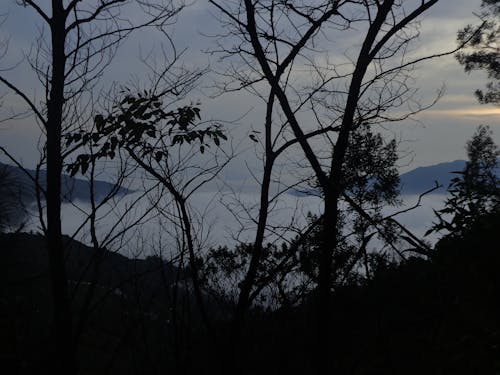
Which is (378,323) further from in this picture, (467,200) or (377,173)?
(377,173)

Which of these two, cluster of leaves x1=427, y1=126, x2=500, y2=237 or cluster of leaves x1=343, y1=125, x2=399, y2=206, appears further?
cluster of leaves x1=343, y1=125, x2=399, y2=206

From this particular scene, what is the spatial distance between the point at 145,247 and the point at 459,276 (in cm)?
561

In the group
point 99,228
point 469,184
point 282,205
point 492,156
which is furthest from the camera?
point 492,156

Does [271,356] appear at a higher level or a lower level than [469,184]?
lower

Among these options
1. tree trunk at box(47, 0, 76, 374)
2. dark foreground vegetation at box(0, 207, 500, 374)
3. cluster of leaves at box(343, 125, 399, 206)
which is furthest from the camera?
cluster of leaves at box(343, 125, 399, 206)

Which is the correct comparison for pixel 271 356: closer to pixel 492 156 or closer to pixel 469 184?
pixel 469 184

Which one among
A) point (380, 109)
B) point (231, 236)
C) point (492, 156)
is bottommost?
point (231, 236)

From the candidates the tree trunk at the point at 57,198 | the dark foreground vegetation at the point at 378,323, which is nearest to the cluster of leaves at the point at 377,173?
the dark foreground vegetation at the point at 378,323

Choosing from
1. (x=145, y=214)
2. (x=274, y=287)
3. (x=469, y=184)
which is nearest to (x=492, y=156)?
(x=274, y=287)

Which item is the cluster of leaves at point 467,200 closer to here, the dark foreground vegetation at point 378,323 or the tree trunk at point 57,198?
the dark foreground vegetation at point 378,323

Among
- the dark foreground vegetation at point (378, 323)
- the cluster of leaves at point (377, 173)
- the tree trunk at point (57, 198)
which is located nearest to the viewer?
the dark foreground vegetation at point (378, 323)

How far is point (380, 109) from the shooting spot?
5930mm

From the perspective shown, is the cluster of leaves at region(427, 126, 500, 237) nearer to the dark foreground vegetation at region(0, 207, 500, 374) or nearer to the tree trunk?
the dark foreground vegetation at region(0, 207, 500, 374)

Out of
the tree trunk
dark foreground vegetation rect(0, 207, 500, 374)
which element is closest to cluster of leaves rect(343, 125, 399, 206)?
dark foreground vegetation rect(0, 207, 500, 374)
